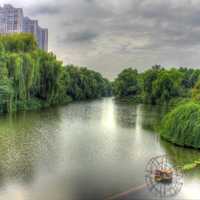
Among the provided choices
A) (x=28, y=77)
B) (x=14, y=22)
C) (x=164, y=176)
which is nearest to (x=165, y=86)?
(x=28, y=77)

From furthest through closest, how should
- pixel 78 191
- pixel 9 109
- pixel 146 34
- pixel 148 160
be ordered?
pixel 146 34
pixel 9 109
pixel 148 160
pixel 78 191

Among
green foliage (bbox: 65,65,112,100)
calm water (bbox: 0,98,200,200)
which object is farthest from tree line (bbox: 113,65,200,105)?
calm water (bbox: 0,98,200,200)

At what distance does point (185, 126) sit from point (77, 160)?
7535 mm

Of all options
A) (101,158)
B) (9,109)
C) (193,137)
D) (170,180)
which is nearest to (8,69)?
(9,109)

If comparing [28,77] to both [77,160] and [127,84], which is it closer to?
[77,160]

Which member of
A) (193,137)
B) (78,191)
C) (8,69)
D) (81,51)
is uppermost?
(81,51)

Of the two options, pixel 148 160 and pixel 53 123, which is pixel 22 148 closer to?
pixel 148 160

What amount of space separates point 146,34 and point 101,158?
2853 cm

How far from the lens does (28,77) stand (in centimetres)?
3684

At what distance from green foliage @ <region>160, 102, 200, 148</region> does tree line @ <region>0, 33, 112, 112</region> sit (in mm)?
21719

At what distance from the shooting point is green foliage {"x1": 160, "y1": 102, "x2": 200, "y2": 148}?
16.6 m

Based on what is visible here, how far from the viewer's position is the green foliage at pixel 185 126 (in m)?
16.6

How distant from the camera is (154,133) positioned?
2216cm
